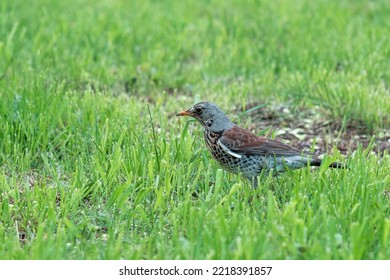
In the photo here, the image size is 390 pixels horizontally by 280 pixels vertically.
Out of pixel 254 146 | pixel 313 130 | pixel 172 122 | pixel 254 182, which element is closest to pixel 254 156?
pixel 254 146

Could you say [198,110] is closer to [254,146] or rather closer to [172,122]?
[254,146]

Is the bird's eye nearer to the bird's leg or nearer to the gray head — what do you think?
the gray head

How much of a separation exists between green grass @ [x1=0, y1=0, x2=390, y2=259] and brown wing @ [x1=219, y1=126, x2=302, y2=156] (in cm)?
18

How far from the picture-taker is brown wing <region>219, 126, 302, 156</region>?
18.9 ft

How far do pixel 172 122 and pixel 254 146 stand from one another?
5.18 ft

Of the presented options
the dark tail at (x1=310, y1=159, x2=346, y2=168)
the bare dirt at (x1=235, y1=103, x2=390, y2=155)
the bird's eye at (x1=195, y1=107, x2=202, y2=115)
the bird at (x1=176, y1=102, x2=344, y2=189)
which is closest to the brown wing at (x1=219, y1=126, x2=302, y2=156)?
the bird at (x1=176, y1=102, x2=344, y2=189)

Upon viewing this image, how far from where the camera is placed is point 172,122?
7.22 m

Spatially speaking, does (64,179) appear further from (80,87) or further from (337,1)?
(337,1)

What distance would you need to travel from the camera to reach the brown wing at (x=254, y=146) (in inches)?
226

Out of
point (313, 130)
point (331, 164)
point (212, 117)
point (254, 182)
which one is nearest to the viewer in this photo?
point (331, 164)

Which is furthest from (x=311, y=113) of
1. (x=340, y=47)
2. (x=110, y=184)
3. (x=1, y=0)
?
(x=1, y=0)

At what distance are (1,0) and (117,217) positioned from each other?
5.95 metres

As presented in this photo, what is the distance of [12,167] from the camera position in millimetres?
5898

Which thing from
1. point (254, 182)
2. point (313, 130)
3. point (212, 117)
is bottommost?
point (313, 130)
